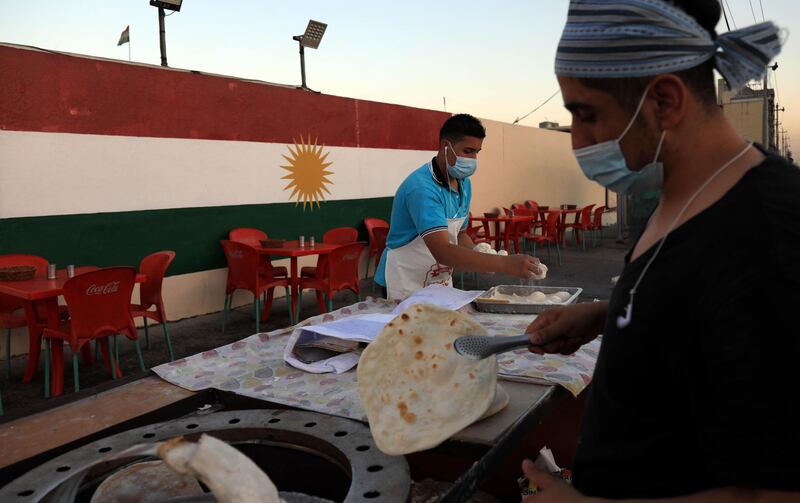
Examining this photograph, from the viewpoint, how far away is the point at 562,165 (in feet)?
53.4

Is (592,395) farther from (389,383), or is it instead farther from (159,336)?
(159,336)

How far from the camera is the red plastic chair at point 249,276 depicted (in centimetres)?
621

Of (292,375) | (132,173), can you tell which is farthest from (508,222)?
(292,375)

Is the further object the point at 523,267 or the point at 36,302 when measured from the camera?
the point at 36,302

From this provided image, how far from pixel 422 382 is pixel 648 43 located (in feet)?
2.63

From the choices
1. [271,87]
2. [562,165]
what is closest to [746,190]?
[271,87]

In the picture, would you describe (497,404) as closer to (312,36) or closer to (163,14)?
(163,14)

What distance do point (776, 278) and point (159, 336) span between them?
6.48m

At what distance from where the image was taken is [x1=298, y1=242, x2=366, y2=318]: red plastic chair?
617 centimetres

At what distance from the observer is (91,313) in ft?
14.2

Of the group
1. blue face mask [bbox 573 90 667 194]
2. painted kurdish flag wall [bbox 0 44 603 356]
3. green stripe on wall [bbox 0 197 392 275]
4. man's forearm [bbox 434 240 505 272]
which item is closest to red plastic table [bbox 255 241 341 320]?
green stripe on wall [bbox 0 197 392 275]

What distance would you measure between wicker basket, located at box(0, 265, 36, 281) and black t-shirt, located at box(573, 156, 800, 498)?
193 inches

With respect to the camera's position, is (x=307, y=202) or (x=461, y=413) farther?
(x=307, y=202)

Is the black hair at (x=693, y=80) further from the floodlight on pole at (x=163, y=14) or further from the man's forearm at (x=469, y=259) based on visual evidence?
the floodlight on pole at (x=163, y=14)
